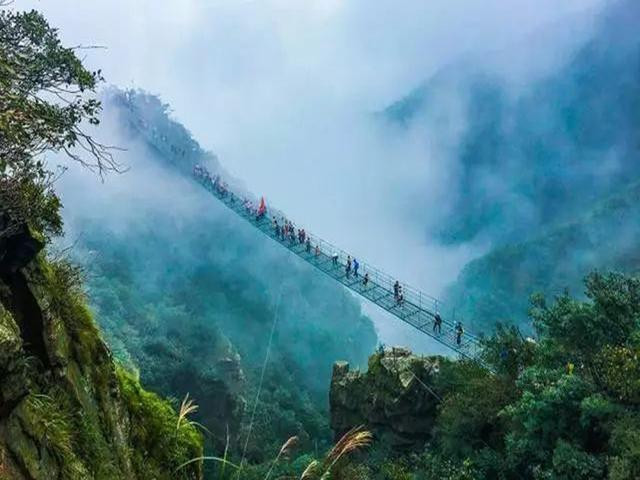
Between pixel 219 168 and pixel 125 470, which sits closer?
pixel 125 470

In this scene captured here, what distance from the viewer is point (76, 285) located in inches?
152

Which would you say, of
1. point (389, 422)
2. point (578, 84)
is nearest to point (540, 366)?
point (389, 422)

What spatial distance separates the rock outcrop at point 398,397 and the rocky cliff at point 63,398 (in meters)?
9.70

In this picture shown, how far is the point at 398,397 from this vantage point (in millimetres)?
13562

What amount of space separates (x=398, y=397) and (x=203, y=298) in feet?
80.8

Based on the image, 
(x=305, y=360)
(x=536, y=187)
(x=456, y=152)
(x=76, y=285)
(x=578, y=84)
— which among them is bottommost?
(x=76, y=285)

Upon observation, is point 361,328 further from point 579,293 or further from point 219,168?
point 219,168

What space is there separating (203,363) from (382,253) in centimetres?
3670

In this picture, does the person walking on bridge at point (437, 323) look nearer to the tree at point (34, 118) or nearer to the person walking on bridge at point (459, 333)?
the person walking on bridge at point (459, 333)

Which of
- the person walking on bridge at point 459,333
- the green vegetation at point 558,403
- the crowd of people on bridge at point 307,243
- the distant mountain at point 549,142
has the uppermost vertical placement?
the distant mountain at point 549,142

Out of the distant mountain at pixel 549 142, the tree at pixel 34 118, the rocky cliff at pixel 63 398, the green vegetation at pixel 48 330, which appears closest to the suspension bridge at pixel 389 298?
the rocky cliff at pixel 63 398

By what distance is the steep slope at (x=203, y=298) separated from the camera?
1030 inches

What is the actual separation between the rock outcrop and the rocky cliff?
9.70 meters

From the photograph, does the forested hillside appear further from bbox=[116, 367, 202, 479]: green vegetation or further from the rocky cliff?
the rocky cliff
